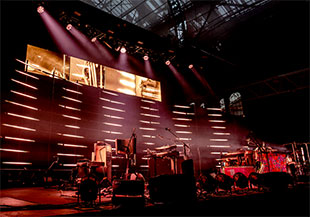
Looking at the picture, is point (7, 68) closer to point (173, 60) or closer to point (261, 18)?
point (173, 60)

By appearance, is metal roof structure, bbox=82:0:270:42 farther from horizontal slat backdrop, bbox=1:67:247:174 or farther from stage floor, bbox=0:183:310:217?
stage floor, bbox=0:183:310:217

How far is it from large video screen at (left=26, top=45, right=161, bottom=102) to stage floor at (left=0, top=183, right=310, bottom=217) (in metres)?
4.16

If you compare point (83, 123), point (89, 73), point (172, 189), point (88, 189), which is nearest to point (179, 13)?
point (89, 73)

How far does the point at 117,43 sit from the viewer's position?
792cm

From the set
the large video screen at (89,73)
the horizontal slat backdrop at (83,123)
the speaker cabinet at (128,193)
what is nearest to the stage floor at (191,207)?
the speaker cabinet at (128,193)

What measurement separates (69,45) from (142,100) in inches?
139

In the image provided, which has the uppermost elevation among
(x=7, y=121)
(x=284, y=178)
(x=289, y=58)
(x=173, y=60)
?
(x=173, y=60)

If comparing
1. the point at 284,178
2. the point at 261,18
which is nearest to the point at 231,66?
the point at 261,18

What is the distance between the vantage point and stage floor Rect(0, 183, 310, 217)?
2521 mm

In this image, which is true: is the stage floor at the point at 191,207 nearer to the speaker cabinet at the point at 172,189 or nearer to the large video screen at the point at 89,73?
the speaker cabinet at the point at 172,189

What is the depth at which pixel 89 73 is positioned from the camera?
27.5ft

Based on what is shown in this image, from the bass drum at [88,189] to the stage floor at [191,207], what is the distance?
4.8 inches

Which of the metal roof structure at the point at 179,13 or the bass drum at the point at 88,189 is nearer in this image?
the bass drum at the point at 88,189

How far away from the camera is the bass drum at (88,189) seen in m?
2.78
